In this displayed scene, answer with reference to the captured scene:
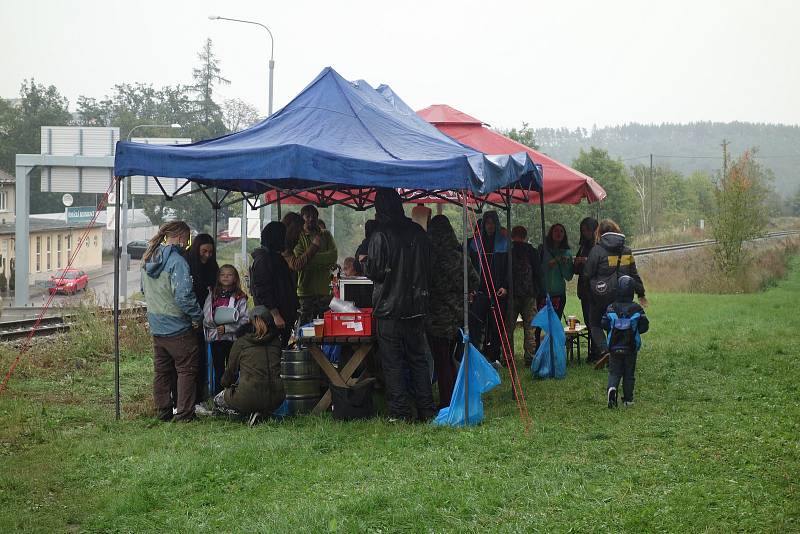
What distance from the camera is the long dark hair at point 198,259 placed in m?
9.54

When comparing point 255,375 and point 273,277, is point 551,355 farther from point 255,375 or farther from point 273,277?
point 255,375

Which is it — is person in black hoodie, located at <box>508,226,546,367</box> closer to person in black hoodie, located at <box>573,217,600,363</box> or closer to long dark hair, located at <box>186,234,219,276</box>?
person in black hoodie, located at <box>573,217,600,363</box>

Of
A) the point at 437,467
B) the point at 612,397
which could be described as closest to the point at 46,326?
the point at 612,397

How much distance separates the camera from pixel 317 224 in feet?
34.6

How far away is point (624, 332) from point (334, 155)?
3.28 m

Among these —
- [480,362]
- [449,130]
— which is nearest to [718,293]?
[449,130]

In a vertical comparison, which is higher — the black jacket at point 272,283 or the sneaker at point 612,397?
the black jacket at point 272,283

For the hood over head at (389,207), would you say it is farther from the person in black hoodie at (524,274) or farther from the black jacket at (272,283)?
the person in black hoodie at (524,274)

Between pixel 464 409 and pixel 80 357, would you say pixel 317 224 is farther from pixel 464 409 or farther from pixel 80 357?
pixel 80 357

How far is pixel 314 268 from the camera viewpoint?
10406 millimetres

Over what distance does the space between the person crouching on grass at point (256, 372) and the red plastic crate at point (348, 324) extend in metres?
0.53

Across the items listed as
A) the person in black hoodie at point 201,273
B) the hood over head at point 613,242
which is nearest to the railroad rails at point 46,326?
the person in black hoodie at point 201,273

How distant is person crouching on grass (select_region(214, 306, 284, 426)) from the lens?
8.85m

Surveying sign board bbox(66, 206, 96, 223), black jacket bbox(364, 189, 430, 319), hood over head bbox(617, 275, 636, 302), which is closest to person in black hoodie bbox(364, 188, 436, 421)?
black jacket bbox(364, 189, 430, 319)
